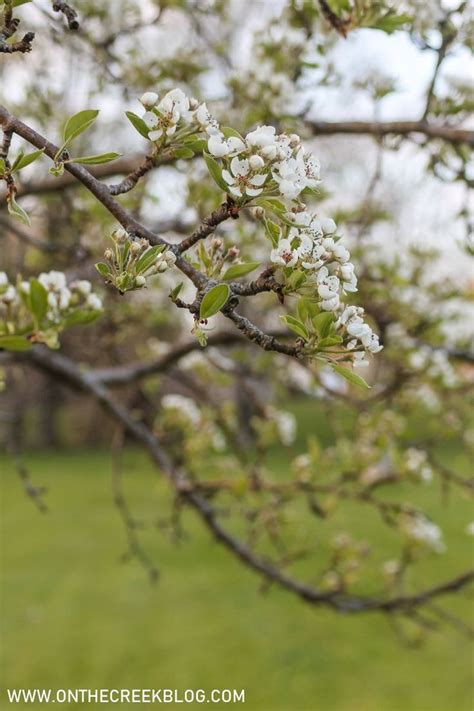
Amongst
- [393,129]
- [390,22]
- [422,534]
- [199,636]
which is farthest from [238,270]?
[199,636]

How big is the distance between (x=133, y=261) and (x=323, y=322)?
27cm

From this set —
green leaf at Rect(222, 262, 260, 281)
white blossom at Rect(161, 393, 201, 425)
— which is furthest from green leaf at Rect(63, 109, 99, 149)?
white blossom at Rect(161, 393, 201, 425)

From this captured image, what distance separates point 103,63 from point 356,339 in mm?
2631

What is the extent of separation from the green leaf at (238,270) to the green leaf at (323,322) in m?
0.15

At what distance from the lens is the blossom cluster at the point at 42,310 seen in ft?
3.36

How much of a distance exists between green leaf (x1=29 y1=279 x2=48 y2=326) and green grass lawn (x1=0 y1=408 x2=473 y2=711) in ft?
11.3

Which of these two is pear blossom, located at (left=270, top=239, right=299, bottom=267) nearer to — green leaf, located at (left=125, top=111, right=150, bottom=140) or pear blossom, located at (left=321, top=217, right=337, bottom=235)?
pear blossom, located at (left=321, top=217, right=337, bottom=235)

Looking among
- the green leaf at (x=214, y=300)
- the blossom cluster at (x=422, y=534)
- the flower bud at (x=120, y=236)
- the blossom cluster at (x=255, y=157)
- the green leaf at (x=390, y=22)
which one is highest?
the green leaf at (x=390, y=22)

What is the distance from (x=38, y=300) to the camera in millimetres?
1005

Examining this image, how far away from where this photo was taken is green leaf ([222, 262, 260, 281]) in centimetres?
109

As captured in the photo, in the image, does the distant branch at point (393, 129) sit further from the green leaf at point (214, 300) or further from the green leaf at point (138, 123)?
the green leaf at point (214, 300)

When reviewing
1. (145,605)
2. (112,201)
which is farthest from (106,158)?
(145,605)

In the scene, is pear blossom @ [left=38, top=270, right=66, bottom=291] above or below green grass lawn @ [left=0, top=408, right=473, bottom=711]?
above

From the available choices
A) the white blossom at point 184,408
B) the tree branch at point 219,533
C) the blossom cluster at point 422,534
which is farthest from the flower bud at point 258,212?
the white blossom at point 184,408
